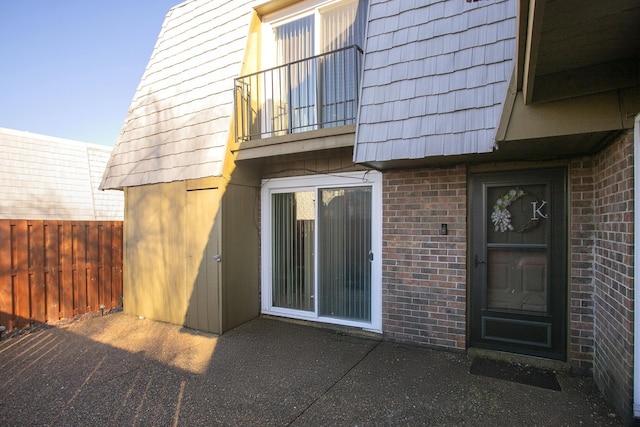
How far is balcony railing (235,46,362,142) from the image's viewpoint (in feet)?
16.0

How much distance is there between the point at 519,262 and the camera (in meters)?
3.88

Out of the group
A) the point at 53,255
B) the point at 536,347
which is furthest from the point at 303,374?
the point at 53,255

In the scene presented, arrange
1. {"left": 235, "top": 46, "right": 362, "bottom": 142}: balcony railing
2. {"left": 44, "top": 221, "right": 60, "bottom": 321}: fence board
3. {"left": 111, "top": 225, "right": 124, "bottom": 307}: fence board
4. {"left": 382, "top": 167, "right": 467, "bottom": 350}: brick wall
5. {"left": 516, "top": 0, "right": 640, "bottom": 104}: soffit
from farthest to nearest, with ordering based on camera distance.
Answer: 1. {"left": 111, "top": 225, "right": 124, "bottom": 307}: fence board
2. {"left": 44, "top": 221, "right": 60, "bottom": 321}: fence board
3. {"left": 235, "top": 46, "right": 362, "bottom": 142}: balcony railing
4. {"left": 382, "top": 167, "right": 467, "bottom": 350}: brick wall
5. {"left": 516, "top": 0, "right": 640, "bottom": 104}: soffit

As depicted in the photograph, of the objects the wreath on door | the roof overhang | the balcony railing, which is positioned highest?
the balcony railing

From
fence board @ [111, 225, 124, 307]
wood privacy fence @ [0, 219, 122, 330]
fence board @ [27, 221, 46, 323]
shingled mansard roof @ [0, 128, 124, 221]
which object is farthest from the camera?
shingled mansard roof @ [0, 128, 124, 221]

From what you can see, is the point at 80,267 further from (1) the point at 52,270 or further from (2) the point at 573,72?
(2) the point at 573,72

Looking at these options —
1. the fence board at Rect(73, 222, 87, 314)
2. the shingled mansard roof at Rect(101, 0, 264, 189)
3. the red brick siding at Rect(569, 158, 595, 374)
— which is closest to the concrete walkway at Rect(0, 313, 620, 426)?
the red brick siding at Rect(569, 158, 595, 374)

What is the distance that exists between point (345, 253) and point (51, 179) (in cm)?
1174

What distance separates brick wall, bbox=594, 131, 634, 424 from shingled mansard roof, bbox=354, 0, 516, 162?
986 millimetres

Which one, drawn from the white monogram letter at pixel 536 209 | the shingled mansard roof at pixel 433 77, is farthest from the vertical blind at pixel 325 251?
the white monogram letter at pixel 536 209

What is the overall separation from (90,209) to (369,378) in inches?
502

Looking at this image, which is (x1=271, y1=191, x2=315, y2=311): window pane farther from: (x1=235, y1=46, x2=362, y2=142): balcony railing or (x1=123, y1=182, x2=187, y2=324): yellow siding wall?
(x1=123, y1=182, x2=187, y2=324): yellow siding wall

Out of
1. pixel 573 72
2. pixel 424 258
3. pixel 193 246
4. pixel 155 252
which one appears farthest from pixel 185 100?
pixel 573 72

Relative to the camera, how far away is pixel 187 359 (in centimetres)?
411
